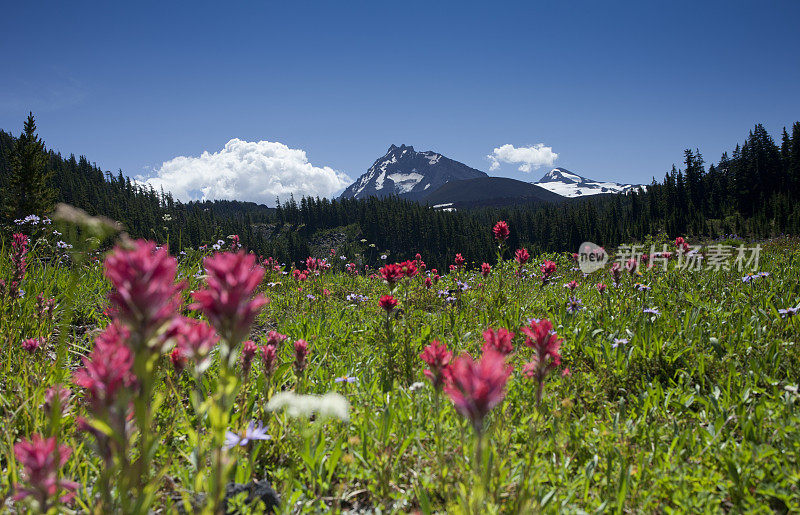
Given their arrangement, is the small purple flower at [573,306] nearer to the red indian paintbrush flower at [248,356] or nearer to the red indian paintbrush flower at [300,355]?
the red indian paintbrush flower at [300,355]

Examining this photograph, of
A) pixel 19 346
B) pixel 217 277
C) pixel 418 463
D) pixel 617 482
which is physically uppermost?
pixel 217 277

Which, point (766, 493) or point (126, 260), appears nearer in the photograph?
point (126, 260)

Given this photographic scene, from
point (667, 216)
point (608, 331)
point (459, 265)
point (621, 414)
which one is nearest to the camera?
point (621, 414)

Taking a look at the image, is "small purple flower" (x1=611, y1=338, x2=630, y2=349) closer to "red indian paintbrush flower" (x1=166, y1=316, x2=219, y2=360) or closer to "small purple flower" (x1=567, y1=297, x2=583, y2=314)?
"small purple flower" (x1=567, y1=297, x2=583, y2=314)

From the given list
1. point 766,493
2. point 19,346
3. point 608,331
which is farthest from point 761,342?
point 19,346

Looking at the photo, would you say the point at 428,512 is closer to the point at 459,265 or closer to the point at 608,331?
the point at 608,331

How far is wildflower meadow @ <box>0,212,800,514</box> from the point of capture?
1.31 meters

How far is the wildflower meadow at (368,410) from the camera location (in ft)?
4.31

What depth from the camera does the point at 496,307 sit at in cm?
679

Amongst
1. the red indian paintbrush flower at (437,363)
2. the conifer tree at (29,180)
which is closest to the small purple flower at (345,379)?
the red indian paintbrush flower at (437,363)

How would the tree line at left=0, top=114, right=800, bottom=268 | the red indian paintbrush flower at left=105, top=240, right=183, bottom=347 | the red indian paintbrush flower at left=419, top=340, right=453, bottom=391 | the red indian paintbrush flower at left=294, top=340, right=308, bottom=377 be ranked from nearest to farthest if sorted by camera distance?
the red indian paintbrush flower at left=105, top=240, right=183, bottom=347 < the red indian paintbrush flower at left=419, top=340, right=453, bottom=391 < the red indian paintbrush flower at left=294, top=340, right=308, bottom=377 < the tree line at left=0, top=114, right=800, bottom=268

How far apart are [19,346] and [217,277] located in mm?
4458

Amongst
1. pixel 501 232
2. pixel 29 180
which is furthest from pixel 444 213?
pixel 501 232

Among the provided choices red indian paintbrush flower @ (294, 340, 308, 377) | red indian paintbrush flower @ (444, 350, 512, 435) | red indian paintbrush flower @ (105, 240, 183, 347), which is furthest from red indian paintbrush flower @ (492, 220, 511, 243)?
red indian paintbrush flower @ (105, 240, 183, 347)
